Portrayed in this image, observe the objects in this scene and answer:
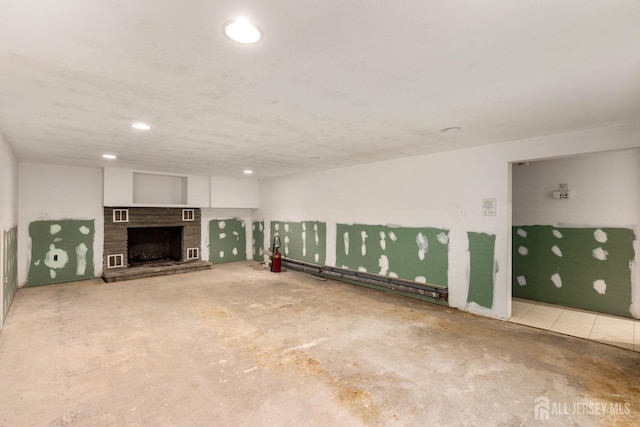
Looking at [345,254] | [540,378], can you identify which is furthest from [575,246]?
[345,254]

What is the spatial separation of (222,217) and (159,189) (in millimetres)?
1671

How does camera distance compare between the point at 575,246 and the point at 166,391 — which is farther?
the point at 575,246

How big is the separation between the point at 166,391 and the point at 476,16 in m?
3.04

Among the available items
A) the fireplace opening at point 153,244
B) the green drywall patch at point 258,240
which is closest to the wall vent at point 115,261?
the fireplace opening at point 153,244

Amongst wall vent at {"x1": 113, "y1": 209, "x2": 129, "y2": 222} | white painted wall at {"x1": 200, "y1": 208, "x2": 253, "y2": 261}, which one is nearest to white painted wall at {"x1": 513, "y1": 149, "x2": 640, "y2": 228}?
white painted wall at {"x1": 200, "y1": 208, "x2": 253, "y2": 261}

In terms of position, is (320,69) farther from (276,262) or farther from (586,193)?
(276,262)

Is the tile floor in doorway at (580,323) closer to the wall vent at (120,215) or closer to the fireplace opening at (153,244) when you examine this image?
the fireplace opening at (153,244)

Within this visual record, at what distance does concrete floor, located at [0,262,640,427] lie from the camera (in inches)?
80.7

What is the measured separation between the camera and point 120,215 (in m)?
6.41

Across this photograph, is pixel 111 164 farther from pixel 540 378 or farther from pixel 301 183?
pixel 540 378

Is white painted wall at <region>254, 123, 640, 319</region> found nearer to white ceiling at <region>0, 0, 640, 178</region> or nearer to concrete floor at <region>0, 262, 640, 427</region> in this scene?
white ceiling at <region>0, 0, 640, 178</region>

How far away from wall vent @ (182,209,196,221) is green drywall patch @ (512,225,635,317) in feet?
22.1

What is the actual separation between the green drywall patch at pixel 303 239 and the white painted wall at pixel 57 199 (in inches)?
148

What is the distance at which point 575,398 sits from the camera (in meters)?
2.22
